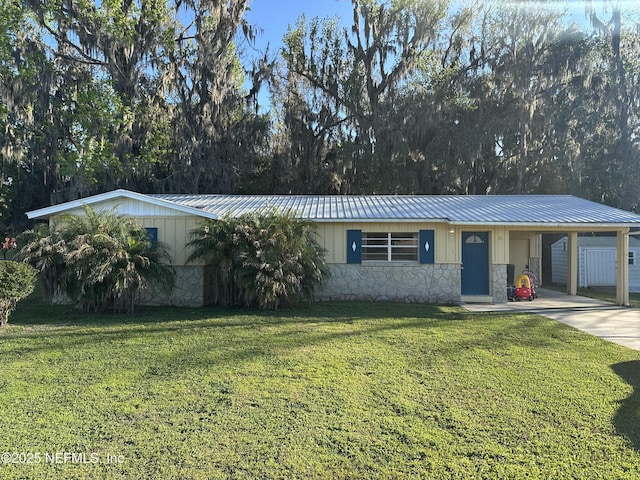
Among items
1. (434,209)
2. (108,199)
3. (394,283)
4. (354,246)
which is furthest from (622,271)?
(108,199)

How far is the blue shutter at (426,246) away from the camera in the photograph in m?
11.7

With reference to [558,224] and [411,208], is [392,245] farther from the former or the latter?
[558,224]

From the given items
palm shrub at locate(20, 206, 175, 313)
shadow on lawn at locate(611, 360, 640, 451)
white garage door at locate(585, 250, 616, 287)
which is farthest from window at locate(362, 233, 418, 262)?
white garage door at locate(585, 250, 616, 287)

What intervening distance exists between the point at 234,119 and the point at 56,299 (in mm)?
11472

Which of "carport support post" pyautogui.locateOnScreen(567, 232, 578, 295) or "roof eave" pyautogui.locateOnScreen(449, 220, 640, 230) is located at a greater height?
"roof eave" pyautogui.locateOnScreen(449, 220, 640, 230)

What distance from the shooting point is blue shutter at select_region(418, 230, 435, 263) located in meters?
11.7

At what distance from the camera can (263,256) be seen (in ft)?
31.5

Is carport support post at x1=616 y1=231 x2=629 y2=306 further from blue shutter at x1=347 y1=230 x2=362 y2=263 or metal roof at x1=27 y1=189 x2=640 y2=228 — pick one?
blue shutter at x1=347 y1=230 x2=362 y2=263

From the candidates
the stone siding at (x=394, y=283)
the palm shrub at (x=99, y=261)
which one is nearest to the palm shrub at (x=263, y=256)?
the palm shrub at (x=99, y=261)

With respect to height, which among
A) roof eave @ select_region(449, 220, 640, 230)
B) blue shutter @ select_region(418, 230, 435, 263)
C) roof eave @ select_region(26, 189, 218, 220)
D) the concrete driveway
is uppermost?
roof eave @ select_region(26, 189, 218, 220)

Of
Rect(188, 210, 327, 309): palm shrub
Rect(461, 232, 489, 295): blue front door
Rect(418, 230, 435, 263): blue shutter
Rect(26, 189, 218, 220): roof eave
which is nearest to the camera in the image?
Rect(188, 210, 327, 309): palm shrub

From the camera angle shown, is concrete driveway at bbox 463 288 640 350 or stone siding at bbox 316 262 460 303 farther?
stone siding at bbox 316 262 460 303

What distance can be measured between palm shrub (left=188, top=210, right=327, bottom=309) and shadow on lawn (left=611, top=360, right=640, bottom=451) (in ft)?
20.3

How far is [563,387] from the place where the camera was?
4855 millimetres
